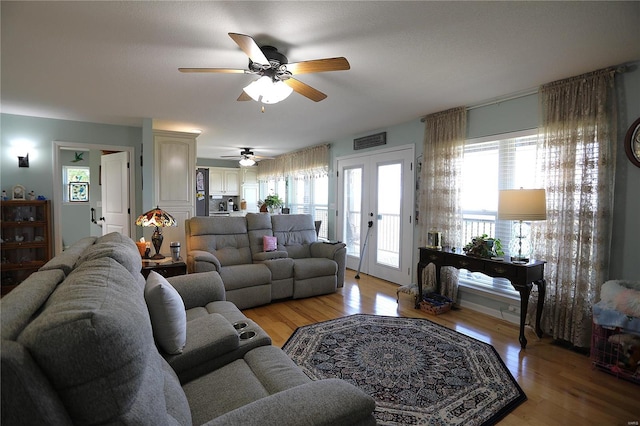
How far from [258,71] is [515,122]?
2.75 meters

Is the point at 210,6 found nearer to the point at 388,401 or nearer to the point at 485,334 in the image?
the point at 388,401

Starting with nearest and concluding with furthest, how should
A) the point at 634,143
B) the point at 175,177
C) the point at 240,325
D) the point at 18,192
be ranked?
1. the point at 240,325
2. the point at 634,143
3. the point at 18,192
4. the point at 175,177

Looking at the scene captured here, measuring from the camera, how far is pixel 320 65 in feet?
7.27

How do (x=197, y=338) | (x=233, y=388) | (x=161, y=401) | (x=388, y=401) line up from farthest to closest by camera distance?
(x=388, y=401) < (x=197, y=338) < (x=233, y=388) < (x=161, y=401)

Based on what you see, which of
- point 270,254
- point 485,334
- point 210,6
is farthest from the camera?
point 270,254

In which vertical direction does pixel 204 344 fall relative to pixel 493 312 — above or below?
above

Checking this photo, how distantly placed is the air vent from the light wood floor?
2.36 metres

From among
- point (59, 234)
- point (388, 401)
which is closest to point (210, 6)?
point (388, 401)

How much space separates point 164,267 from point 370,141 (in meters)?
3.64

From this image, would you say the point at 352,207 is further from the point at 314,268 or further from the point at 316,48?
the point at 316,48

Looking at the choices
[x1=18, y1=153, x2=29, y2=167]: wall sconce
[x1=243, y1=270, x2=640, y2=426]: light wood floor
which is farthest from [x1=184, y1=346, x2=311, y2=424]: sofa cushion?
[x1=18, y1=153, x2=29, y2=167]: wall sconce

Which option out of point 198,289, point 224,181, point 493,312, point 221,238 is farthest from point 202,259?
point 224,181

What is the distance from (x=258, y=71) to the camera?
242cm

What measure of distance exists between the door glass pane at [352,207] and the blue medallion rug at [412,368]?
2560mm
